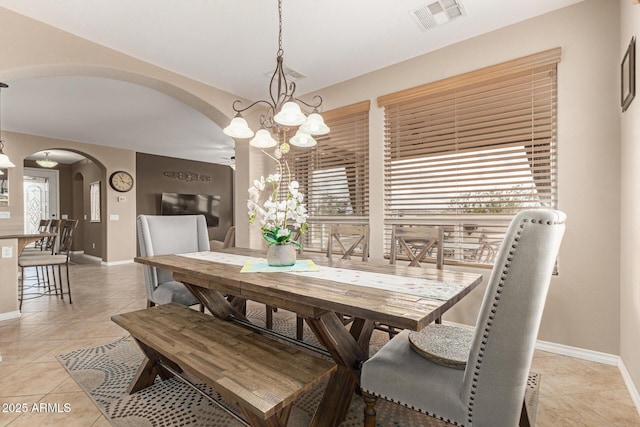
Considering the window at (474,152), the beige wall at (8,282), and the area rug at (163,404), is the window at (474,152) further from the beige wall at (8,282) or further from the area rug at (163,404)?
the beige wall at (8,282)

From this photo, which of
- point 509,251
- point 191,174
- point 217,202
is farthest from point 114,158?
point 509,251

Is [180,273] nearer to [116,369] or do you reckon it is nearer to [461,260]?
[116,369]

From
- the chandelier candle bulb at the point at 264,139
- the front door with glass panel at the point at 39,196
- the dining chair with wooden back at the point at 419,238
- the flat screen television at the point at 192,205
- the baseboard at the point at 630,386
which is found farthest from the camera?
the flat screen television at the point at 192,205

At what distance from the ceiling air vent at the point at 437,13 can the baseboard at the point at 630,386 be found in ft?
8.98

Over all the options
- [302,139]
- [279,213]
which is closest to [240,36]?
[302,139]

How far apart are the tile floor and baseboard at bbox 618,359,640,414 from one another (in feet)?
0.08

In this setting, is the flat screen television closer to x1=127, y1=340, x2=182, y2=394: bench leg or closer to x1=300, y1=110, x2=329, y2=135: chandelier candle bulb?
x1=127, y1=340, x2=182, y2=394: bench leg

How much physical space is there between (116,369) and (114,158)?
6047 mm

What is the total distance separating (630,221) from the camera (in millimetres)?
1886

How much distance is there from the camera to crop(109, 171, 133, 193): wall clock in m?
6.71

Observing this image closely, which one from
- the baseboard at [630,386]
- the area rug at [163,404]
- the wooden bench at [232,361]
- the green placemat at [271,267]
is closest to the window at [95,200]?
the area rug at [163,404]

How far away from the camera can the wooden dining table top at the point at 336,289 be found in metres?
1.10

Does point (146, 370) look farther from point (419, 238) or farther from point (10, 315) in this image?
point (10, 315)

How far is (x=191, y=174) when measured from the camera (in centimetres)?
843
